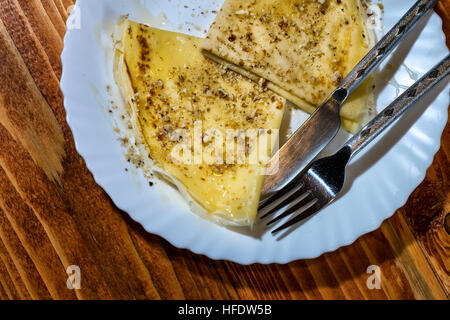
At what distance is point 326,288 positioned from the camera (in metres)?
1.41

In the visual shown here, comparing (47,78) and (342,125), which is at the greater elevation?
(47,78)

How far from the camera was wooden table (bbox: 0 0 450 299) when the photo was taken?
1.36 m

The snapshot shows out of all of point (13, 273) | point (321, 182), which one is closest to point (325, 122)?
point (321, 182)

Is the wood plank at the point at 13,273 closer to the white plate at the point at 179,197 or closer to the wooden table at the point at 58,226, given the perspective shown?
the wooden table at the point at 58,226

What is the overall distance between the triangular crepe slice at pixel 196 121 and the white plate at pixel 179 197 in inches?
3.2

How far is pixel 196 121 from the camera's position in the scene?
130 cm

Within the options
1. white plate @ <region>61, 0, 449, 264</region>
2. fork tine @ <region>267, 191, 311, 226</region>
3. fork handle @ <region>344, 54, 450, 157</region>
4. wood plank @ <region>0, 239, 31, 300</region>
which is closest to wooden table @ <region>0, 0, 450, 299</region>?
wood plank @ <region>0, 239, 31, 300</region>

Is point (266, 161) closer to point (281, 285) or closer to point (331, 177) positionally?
point (331, 177)

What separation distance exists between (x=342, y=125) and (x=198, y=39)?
70 cm

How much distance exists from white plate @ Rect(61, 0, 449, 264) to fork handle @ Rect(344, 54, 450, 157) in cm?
10

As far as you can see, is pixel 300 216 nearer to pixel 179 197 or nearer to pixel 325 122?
pixel 325 122

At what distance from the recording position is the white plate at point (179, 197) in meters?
1.25

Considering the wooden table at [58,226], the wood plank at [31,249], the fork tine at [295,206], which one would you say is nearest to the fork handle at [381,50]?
the fork tine at [295,206]
